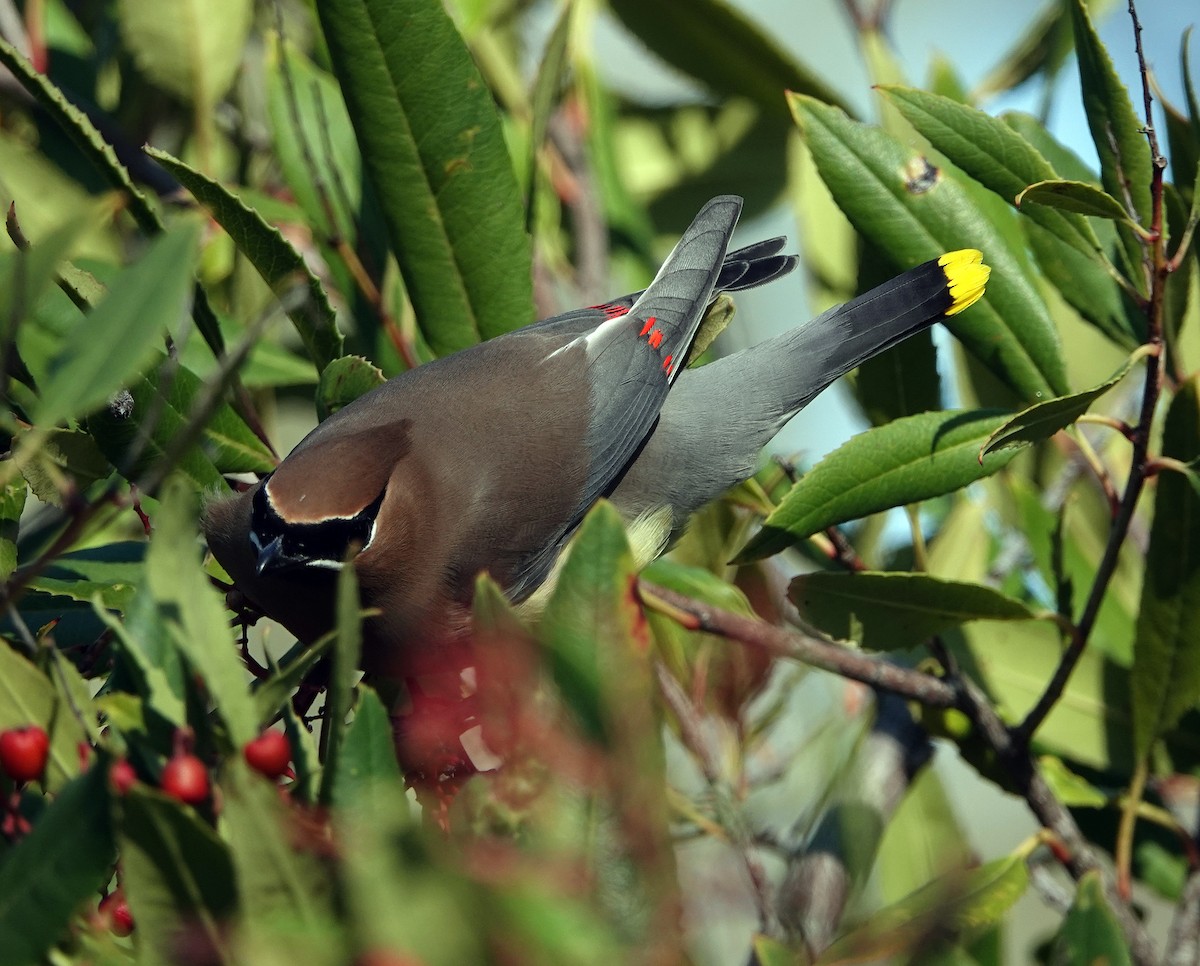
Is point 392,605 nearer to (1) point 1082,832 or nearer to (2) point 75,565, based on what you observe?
(2) point 75,565

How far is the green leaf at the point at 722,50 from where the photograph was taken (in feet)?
9.23

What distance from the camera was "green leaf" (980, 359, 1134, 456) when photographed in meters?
1.63

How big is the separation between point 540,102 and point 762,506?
755 mm

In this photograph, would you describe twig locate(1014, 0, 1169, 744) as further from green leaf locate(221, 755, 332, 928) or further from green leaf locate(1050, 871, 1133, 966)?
green leaf locate(221, 755, 332, 928)

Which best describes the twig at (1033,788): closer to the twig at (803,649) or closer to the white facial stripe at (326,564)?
the twig at (803,649)

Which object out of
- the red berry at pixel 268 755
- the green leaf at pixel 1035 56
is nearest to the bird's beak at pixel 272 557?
the red berry at pixel 268 755

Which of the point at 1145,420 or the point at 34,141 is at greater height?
the point at 34,141

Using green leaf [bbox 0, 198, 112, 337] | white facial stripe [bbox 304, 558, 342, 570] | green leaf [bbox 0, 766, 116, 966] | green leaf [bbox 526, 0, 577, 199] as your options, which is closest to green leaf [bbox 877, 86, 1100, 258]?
green leaf [bbox 526, 0, 577, 199]

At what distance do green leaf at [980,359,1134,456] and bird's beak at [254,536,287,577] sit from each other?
967mm

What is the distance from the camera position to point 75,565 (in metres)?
1.82

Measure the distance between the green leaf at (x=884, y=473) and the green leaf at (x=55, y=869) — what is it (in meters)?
1.00

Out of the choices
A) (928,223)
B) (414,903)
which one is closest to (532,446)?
(928,223)

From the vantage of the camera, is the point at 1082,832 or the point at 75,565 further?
the point at 1082,832

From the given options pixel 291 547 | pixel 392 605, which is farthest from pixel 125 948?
pixel 392 605
